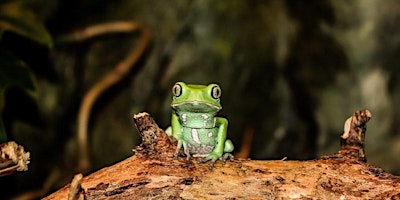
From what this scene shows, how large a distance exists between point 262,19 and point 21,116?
8.39 feet

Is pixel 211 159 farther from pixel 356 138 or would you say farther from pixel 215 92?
pixel 356 138

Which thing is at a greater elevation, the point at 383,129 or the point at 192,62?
the point at 192,62

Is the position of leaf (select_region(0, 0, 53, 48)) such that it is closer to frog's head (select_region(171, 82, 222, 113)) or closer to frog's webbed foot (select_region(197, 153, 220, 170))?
frog's head (select_region(171, 82, 222, 113))

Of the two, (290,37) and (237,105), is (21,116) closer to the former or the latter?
(237,105)

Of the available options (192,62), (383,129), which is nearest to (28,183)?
(192,62)

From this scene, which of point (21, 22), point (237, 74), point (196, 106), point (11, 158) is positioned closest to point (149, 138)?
point (196, 106)

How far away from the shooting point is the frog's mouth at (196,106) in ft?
8.75

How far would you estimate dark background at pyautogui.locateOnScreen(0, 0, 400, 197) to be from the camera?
16.9 feet

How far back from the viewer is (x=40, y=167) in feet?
16.9

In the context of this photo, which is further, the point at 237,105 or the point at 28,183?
the point at 237,105

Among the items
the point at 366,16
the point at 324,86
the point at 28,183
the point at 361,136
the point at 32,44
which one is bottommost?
the point at 28,183

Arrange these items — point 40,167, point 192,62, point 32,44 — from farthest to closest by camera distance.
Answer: point 192,62
point 40,167
point 32,44

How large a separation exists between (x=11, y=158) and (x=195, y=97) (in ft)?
3.52

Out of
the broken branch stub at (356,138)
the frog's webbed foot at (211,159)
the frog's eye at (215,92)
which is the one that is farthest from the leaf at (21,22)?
the broken branch stub at (356,138)
